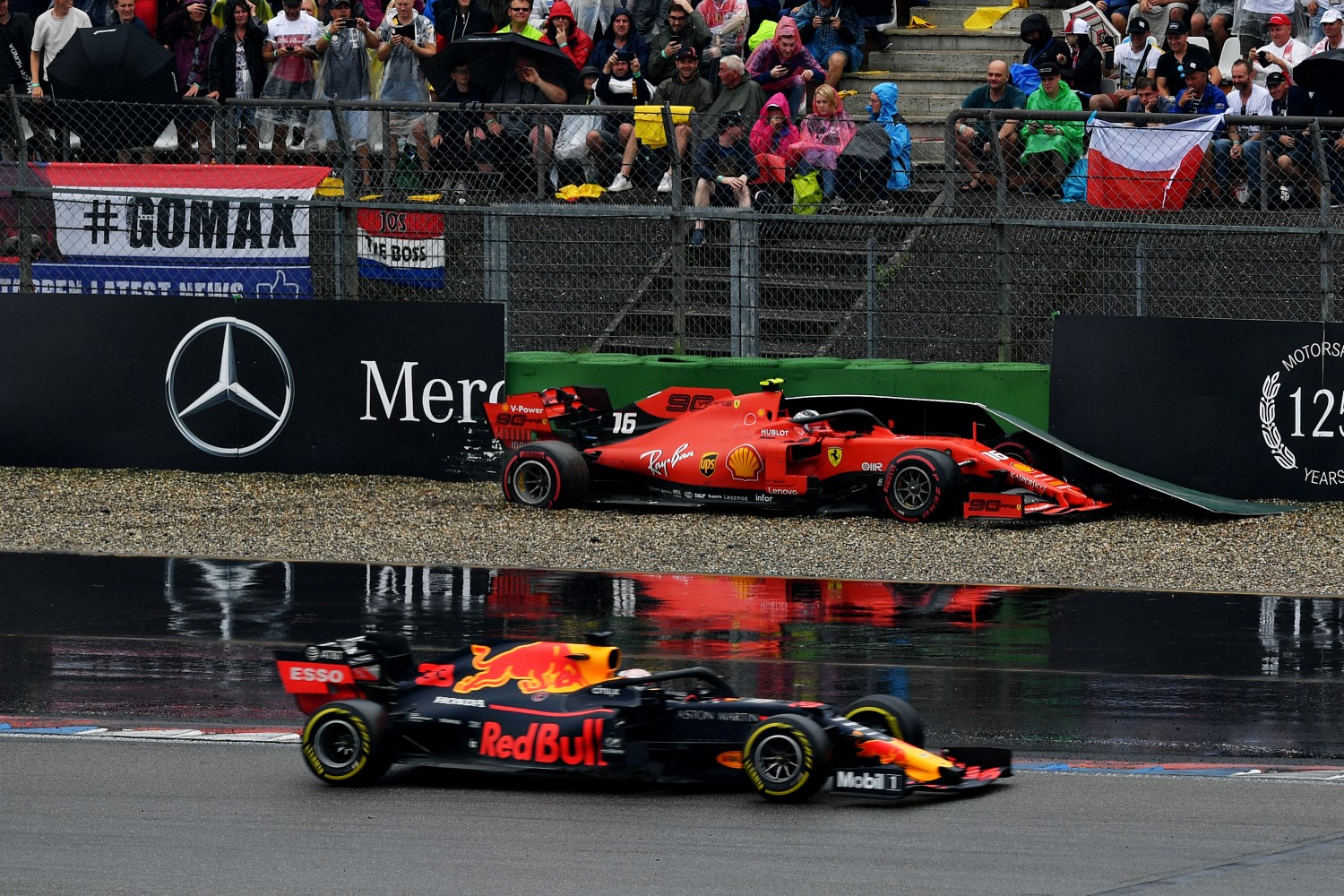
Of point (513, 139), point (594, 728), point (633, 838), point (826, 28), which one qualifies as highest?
point (826, 28)

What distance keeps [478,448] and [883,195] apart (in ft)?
12.7

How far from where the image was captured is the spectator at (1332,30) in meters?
16.1

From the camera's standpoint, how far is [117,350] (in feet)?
51.2

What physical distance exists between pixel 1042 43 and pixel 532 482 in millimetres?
6662

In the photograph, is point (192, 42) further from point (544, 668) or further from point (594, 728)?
point (594, 728)

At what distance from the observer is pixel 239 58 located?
59.3 feet

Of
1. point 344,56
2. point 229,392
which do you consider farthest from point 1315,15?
point 229,392

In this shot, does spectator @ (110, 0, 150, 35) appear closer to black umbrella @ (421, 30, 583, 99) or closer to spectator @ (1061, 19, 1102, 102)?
black umbrella @ (421, 30, 583, 99)

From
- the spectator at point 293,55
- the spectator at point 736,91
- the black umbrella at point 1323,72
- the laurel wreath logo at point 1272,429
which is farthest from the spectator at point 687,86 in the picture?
the laurel wreath logo at point 1272,429

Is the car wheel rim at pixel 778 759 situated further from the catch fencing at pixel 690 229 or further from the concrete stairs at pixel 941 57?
the concrete stairs at pixel 941 57

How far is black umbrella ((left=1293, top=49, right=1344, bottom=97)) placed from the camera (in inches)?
609

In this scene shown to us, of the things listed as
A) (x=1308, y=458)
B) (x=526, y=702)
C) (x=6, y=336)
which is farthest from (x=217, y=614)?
(x=1308, y=458)

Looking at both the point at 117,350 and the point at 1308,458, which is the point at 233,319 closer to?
the point at 117,350

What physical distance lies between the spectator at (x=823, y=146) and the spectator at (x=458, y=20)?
4492 mm
